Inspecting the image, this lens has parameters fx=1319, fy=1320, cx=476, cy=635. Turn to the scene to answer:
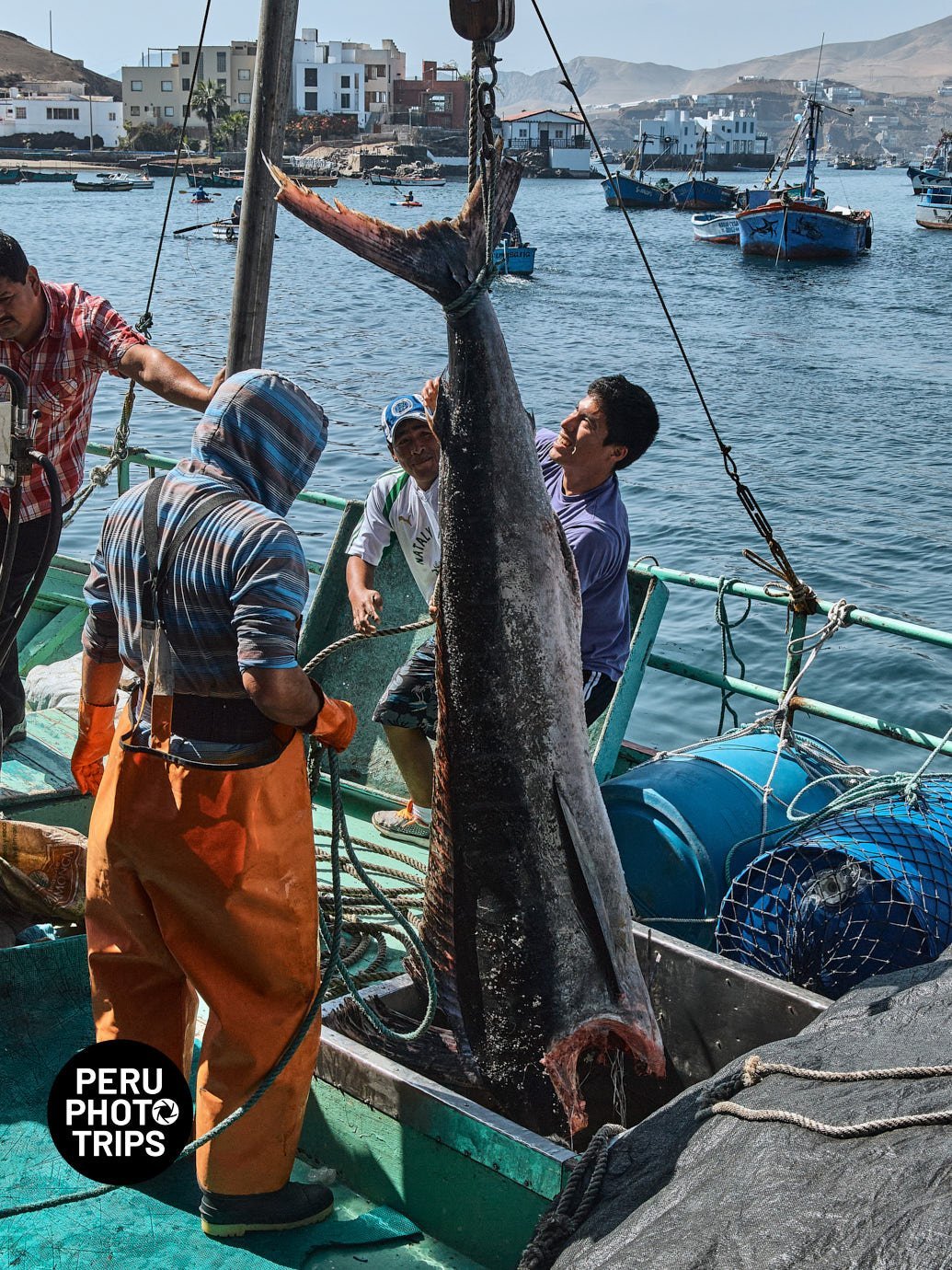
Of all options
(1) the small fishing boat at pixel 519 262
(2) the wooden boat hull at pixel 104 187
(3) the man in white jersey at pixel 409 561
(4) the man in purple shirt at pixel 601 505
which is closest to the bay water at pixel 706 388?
(1) the small fishing boat at pixel 519 262

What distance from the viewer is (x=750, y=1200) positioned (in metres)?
2.27

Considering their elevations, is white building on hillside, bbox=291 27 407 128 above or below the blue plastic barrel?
above

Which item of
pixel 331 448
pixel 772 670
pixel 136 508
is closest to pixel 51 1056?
pixel 136 508

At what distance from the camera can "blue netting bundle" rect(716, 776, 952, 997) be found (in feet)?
12.9

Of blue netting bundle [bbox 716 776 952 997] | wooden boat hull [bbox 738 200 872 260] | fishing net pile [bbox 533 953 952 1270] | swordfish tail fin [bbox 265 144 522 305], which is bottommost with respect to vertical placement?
blue netting bundle [bbox 716 776 952 997]

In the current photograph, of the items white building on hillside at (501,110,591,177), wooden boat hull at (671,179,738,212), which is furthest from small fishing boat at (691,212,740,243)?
white building on hillside at (501,110,591,177)

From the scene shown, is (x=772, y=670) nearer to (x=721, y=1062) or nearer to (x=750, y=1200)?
(x=721, y=1062)

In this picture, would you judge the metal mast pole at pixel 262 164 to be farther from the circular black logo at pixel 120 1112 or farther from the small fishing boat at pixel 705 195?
the small fishing boat at pixel 705 195

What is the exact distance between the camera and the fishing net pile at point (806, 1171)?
204 cm

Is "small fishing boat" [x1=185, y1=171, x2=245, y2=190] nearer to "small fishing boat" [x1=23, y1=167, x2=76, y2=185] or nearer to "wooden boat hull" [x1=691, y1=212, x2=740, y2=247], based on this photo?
"small fishing boat" [x1=23, y1=167, x2=76, y2=185]

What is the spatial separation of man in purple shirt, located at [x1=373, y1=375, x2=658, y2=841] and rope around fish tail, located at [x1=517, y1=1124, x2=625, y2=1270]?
184 centimetres

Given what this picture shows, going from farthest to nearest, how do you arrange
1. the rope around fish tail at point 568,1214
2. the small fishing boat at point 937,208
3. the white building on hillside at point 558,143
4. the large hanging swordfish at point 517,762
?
1. the white building on hillside at point 558,143
2. the small fishing boat at point 937,208
3. the large hanging swordfish at point 517,762
4. the rope around fish tail at point 568,1214

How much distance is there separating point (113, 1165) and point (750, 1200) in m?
1.96

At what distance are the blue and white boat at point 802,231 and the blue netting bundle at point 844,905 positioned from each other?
56.3 m
